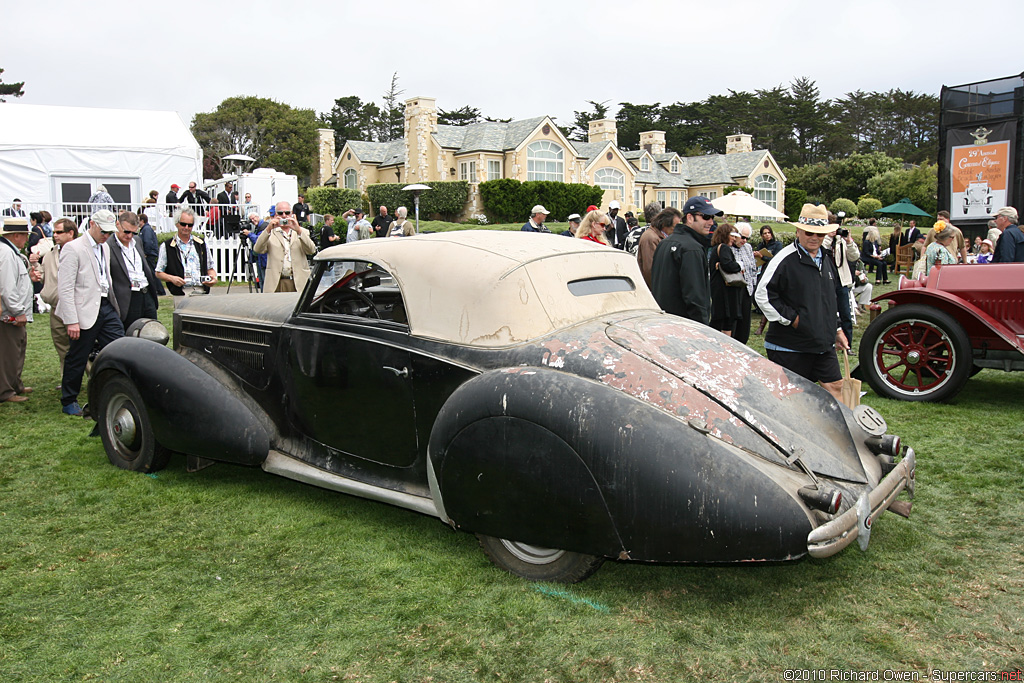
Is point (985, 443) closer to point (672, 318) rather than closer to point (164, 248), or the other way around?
point (672, 318)

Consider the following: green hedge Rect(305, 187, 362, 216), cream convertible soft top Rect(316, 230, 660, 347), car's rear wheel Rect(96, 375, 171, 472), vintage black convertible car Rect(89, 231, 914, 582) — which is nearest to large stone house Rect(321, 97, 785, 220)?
green hedge Rect(305, 187, 362, 216)

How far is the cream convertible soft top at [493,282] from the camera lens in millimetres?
3844

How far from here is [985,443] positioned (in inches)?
237

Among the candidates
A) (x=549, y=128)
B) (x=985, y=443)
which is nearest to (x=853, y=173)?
(x=549, y=128)

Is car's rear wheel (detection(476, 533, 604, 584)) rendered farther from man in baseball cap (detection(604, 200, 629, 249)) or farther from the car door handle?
man in baseball cap (detection(604, 200, 629, 249))

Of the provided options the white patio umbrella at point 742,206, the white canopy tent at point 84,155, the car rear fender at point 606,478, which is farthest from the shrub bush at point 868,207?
the car rear fender at point 606,478

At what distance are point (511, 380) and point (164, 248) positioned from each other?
6.82 meters

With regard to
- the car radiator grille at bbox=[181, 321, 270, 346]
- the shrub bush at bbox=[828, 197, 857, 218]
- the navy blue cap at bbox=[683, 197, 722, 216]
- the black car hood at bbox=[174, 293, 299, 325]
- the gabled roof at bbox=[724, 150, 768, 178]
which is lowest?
the car radiator grille at bbox=[181, 321, 270, 346]

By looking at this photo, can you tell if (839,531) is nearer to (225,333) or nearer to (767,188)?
(225,333)

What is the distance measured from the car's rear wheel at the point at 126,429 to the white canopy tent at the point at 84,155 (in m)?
17.0

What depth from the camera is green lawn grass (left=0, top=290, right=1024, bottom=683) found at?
299 cm

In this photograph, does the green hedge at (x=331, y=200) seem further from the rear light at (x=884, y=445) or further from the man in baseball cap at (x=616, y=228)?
the rear light at (x=884, y=445)

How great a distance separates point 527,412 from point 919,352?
18.9 ft

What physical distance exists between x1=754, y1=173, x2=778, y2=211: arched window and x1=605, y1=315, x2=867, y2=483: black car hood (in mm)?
55056
